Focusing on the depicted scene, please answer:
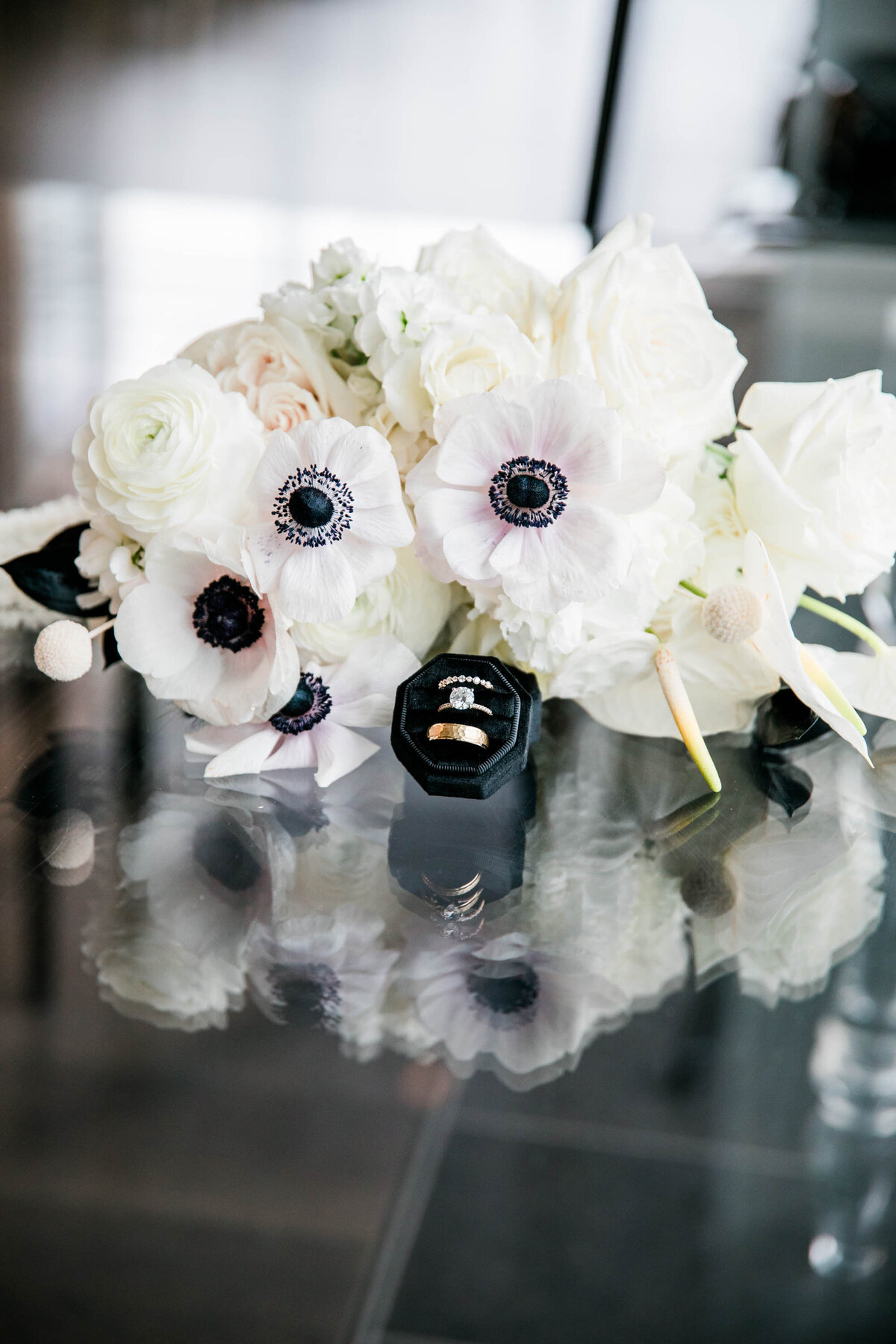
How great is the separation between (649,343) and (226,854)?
351 millimetres

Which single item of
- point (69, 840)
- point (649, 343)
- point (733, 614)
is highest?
point (649, 343)

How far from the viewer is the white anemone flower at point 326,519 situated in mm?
539

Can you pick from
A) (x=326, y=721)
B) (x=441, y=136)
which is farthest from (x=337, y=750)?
(x=441, y=136)

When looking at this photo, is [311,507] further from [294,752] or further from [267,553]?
[294,752]

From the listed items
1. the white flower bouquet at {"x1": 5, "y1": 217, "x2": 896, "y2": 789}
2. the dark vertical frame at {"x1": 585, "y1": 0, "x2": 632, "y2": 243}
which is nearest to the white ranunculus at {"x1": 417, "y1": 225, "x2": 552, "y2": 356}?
the white flower bouquet at {"x1": 5, "y1": 217, "x2": 896, "y2": 789}

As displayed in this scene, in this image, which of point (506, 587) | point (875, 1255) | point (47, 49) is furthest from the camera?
point (47, 49)

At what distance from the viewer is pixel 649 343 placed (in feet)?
1.94

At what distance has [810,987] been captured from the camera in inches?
16.6

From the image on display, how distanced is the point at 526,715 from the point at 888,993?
0.72 ft

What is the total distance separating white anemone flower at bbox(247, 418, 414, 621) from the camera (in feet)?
1.77

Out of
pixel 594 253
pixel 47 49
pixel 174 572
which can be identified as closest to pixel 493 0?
pixel 47 49

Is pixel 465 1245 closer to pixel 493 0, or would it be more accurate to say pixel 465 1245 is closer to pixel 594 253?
pixel 594 253

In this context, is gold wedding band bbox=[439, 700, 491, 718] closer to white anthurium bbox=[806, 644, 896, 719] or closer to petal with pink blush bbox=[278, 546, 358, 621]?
petal with pink blush bbox=[278, 546, 358, 621]

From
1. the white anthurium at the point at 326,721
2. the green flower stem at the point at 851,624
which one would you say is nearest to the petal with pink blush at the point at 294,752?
the white anthurium at the point at 326,721
